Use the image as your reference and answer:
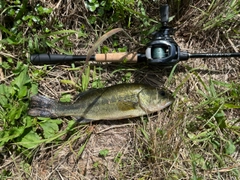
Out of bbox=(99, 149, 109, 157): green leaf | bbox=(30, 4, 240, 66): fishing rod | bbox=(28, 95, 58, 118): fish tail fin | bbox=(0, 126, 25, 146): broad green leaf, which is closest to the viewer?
bbox=(30, 4, 240, 66): fishing rod

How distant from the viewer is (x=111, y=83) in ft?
11.6

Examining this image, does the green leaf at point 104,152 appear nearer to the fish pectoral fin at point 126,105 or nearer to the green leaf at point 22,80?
the fish pectoral fin at point 126,105

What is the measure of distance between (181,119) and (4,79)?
220 centimetres

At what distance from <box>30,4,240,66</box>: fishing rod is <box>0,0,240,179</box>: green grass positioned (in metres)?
0.15

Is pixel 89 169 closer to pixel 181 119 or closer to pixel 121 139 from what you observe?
pixel 121 139

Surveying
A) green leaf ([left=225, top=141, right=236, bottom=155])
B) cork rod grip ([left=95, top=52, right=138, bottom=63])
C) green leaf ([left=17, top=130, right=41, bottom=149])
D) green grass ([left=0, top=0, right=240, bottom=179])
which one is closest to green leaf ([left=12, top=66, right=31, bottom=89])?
green grass ([left=0, top=0, right=240, bottom=179])

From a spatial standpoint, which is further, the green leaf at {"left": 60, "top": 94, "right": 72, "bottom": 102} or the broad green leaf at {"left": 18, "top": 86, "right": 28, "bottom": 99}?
the green leaf at {"left": 60, "top": 94, "right": 72, "bottom": 102}

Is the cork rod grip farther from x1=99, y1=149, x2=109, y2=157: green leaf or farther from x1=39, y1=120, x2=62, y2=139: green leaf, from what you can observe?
x1=99, y1=149, x2=109, y2=157: green leaf

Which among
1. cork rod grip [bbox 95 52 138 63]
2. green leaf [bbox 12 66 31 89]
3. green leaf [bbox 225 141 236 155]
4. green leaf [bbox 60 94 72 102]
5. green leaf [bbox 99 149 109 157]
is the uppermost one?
cork rod grip [bbox 95 52 138 63]

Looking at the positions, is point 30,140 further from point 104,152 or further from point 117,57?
point 117,57

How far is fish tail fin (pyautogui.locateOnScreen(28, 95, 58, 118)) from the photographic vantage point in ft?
10.9

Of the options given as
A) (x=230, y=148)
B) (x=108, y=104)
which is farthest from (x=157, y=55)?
(x=230, y=148)

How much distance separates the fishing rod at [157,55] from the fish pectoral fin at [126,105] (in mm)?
499

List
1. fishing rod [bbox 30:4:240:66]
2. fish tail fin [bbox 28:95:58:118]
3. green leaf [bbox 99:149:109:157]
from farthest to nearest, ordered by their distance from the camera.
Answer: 1. green leaf [bbox 99:149:109:157]
2. fish tail fin [bbox 28:95:58:118]
3. fishing rod [bbox 30:4:240:66]
